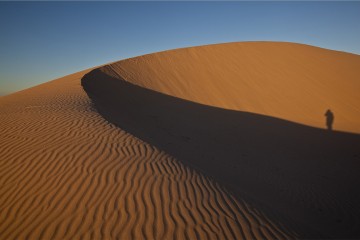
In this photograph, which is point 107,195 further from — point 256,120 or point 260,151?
point 256,120

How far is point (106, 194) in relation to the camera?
452 centimetres

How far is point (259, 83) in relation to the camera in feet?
62.8

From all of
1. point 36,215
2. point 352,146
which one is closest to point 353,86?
point 352,146

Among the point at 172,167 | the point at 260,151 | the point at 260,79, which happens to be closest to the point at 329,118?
the point at 260,79

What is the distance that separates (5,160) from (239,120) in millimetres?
10698

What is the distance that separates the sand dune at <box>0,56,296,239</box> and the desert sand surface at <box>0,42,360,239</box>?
2cm

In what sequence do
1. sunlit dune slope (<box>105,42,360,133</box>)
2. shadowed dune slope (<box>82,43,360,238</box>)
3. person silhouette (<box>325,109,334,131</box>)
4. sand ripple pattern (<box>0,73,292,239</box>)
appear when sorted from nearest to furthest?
sand ripple pattern (<box>0,73,292,239</box>)
shadowed dune slope (<box>82,43,360,238</box>)
person silhouette (<box>325,109,334,131</box>)
sunlit dune slope (<box>105,42,360,133</box>)

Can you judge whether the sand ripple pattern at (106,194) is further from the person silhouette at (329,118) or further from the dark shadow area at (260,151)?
the person silhouette at (329,118)

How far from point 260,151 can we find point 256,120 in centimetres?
442

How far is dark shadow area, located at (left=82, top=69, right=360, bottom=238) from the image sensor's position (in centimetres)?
552

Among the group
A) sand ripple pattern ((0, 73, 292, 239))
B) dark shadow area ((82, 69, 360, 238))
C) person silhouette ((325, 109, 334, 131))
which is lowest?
person silhouette ((325, 109, 334, 131))

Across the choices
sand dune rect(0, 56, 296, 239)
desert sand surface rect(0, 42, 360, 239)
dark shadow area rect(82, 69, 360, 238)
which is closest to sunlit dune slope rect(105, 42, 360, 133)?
desert sand surface rect(0, 42, 360, 239)

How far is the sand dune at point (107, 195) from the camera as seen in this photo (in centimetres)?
385

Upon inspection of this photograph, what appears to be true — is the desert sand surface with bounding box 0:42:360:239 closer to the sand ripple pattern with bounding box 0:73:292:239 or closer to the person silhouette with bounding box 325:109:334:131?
the sand ripple pattern with bounding box 0:73:292:239
